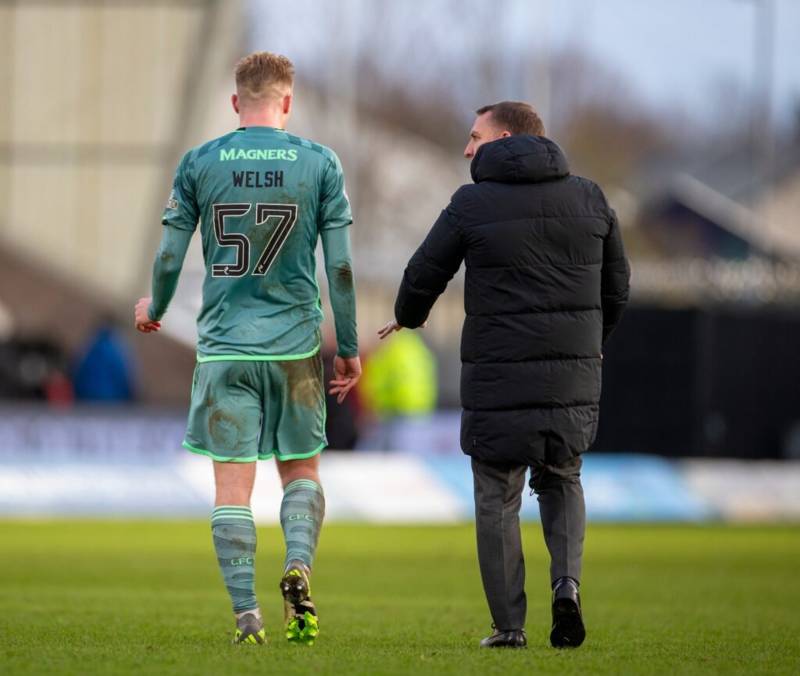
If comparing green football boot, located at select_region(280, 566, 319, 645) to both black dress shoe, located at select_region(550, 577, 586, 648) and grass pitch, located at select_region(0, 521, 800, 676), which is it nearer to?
grass pitch, located at select_region(0, 521, 800, 676)

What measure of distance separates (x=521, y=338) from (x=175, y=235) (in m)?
1.39

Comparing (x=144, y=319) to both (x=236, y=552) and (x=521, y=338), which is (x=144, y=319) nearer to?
(x=236, y=552)

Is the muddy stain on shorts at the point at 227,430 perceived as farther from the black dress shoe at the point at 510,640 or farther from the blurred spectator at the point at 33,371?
the blurred spectator at the point at 33,371

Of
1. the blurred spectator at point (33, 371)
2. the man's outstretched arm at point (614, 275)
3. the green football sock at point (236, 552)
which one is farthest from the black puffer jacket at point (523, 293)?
the blurred spectator at point (33, 371)

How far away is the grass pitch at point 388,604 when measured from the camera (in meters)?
6.87

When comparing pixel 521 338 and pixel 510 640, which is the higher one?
pixel 521 338

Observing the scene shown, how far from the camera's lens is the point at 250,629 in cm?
726

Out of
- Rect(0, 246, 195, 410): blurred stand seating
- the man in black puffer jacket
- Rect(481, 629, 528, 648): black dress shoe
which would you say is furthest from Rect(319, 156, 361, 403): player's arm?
Rect(0, 246, 195, 410): blurred stand seating

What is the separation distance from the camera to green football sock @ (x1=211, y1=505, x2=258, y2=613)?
7.23 m

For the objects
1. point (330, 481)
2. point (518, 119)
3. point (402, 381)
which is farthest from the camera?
point (402, 381)

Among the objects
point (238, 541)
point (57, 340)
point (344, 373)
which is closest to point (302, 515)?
point (238, 541)

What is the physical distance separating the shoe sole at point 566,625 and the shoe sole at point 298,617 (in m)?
0.92

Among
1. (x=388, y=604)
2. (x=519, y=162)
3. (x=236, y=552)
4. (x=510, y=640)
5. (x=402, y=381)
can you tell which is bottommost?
(x=388, y=604)

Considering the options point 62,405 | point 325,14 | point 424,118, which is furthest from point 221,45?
point 424,118
